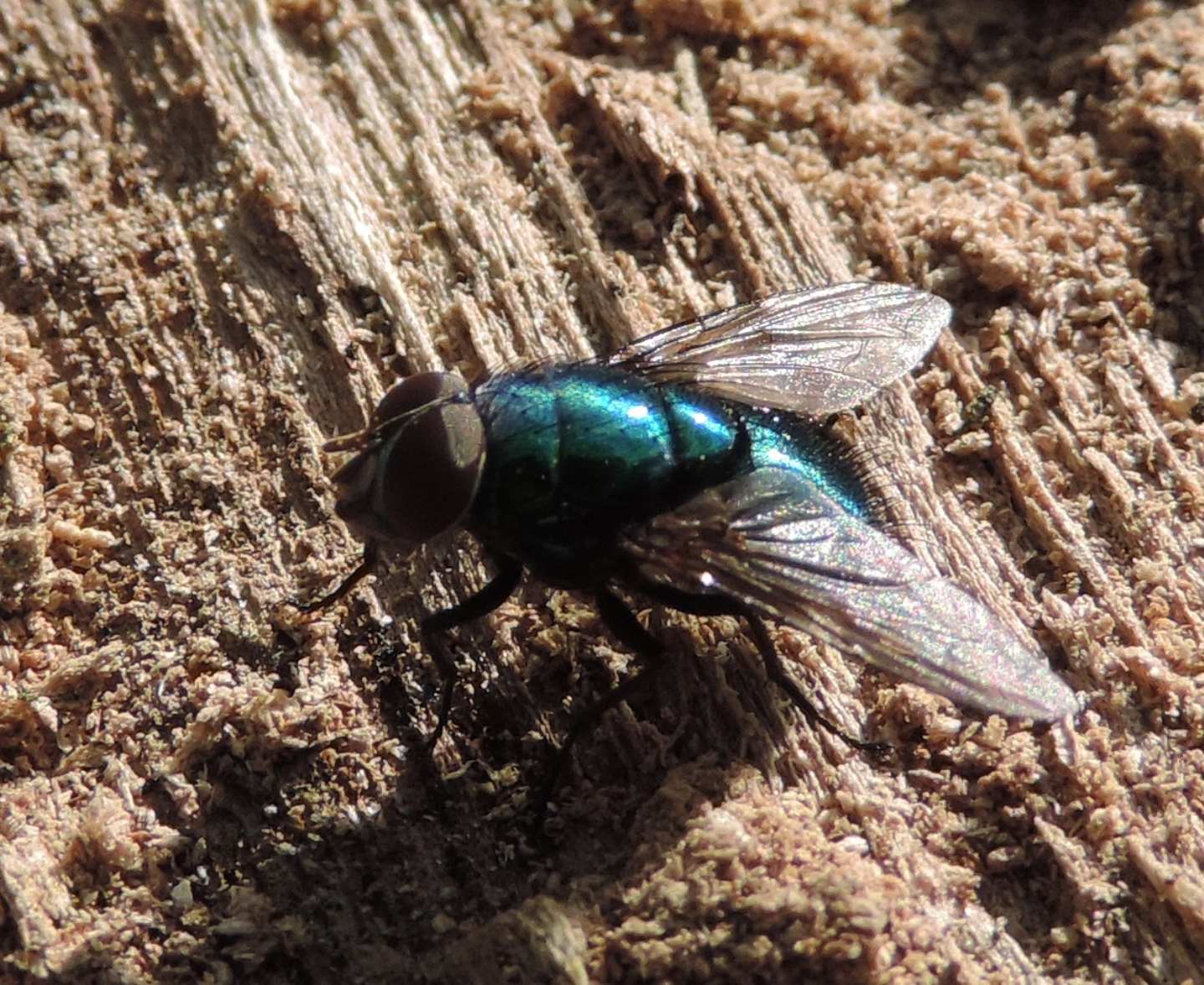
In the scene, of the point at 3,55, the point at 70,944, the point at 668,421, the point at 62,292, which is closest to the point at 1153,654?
the point at 668,421

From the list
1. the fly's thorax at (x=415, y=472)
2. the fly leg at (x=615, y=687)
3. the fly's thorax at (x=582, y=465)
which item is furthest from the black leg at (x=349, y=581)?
the fly leg at (x=615, y=687)

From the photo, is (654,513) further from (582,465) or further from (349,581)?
(349,581)

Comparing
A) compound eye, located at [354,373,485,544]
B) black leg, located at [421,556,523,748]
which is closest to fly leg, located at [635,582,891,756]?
black leg, located at [421,556,523,748]

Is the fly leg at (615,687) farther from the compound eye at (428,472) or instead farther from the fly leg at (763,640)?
Answer: the compound eye at (428,472)

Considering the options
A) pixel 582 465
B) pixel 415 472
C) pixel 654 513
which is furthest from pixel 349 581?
pixel 654 513

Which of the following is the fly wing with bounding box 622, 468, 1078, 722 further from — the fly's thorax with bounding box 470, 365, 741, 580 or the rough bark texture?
the rough bark texture
